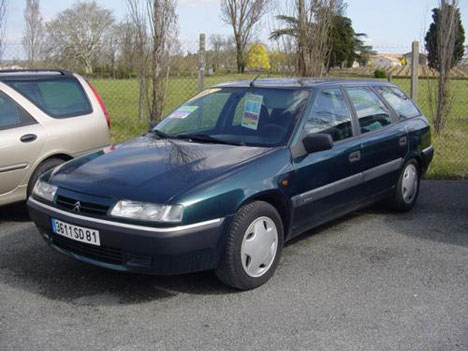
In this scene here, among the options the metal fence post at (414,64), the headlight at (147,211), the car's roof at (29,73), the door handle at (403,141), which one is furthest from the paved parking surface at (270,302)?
the metal fence post at (414,64)

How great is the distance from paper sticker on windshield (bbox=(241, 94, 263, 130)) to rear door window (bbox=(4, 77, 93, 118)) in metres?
2.31

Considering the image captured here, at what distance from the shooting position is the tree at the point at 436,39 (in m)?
10.4

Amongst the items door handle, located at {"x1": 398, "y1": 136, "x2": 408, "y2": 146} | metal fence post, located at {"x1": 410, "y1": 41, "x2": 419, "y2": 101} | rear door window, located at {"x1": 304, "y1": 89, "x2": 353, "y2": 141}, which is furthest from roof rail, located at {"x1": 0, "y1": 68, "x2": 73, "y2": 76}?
metal fence post, located at {"x1": 410, "y1": 41, "x2": 419, "y2": 101}

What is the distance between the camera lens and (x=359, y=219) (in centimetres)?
579

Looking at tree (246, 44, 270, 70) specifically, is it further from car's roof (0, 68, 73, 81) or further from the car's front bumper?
the car's front bumper

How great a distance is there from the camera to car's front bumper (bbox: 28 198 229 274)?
11.2ft

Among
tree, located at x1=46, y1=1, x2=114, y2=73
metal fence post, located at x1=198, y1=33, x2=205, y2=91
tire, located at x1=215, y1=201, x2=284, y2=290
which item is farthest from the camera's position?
tree, located at x1=46, y1=1, x2=114, y2=73

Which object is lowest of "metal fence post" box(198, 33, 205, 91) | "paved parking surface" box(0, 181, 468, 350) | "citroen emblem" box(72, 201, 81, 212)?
"paved parking surface" box(0, 181, 468, 350)

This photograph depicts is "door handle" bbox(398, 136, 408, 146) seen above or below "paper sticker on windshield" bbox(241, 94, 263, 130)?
below

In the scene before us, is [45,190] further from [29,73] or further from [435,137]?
[435,137]

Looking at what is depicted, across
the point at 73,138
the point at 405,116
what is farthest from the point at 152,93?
the point at 405,116

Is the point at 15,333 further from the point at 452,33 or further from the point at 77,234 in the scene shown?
the point at 452,33

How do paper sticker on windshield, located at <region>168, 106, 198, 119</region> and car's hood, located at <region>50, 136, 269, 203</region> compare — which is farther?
paper sticker on windshield, located at <region>168, 106, 198, 119</region>

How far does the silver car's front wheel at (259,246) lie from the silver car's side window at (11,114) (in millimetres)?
3041
